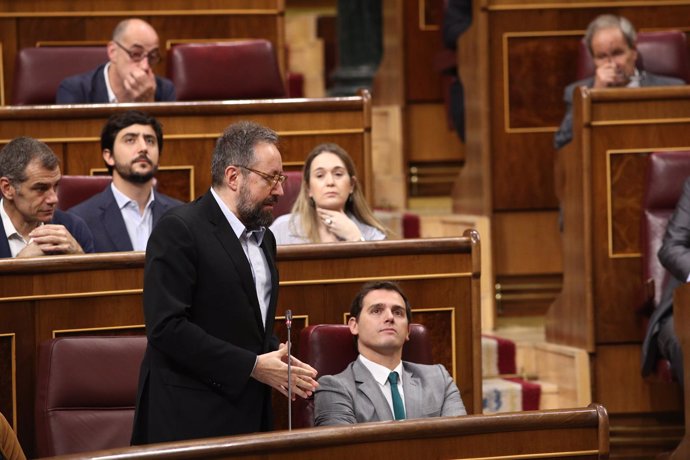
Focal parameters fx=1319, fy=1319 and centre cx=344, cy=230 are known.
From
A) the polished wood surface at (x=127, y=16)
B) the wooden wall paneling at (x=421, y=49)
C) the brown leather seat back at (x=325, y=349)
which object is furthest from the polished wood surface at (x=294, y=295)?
the wooden wall paneling at (x=421, y=49)

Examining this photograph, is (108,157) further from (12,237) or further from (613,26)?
(613,26)

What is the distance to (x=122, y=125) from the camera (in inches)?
79.7

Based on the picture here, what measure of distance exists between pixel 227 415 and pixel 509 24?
4.68 ft

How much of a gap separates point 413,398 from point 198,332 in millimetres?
396

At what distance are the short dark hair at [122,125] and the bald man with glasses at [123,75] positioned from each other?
10.4 inches

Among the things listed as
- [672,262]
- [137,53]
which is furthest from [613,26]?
[137,53]

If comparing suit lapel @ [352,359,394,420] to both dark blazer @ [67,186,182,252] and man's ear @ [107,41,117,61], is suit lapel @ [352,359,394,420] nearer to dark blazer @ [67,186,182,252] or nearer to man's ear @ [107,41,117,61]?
dark blazer @ [67,186,182,252]

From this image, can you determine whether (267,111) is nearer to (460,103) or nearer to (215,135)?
(215,135)

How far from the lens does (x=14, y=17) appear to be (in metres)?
2.63

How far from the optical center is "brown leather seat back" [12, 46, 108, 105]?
2.45 metres

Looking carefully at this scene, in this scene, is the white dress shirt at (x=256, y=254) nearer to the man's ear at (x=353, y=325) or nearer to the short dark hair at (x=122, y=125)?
the man's ear at (x=353, y=325)

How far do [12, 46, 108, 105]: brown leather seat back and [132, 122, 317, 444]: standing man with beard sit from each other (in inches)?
46.6

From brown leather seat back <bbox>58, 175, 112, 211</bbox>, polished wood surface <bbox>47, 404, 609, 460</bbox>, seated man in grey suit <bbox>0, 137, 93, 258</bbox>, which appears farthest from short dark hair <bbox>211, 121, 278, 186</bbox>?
brown leather seat back <bbox>58, 175, 112, 211</bbox>

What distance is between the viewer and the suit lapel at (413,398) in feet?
5.21
